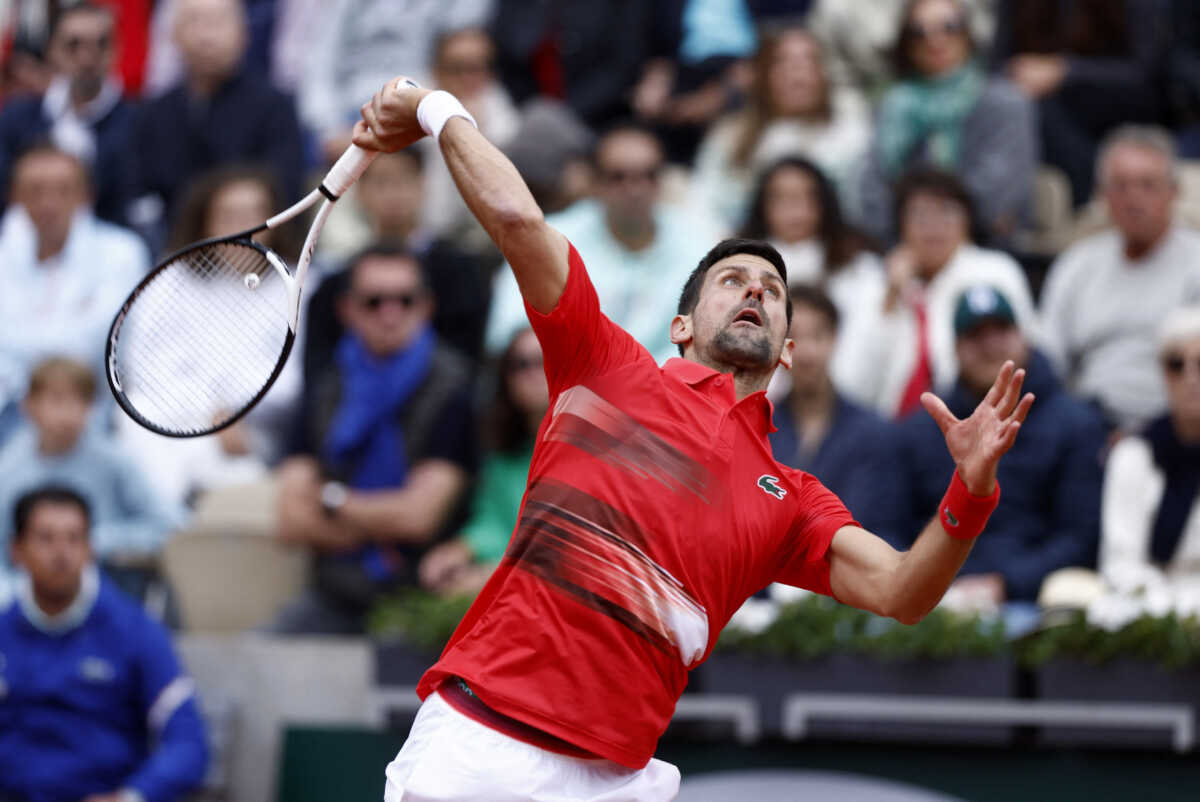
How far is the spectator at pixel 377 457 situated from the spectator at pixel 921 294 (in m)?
1.99

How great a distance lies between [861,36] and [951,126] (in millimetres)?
1053

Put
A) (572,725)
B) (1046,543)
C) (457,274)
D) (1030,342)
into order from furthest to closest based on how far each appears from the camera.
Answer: (457,274) → (1030,342) → (1046,543) → (572,725)

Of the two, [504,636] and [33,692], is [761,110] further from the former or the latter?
[504,636]

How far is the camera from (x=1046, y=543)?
7363 mm

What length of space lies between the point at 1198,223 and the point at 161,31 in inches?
286

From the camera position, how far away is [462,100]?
34.1 feet

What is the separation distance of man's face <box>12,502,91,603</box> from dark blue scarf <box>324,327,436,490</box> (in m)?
1.24

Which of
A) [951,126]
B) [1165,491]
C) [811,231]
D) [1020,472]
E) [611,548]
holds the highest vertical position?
[951,126]

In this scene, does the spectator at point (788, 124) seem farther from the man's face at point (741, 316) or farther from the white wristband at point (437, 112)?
the white wristband at point (437, 112)

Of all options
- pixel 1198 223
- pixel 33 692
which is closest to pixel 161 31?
pixel 33 692

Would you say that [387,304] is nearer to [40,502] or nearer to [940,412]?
[40,502]

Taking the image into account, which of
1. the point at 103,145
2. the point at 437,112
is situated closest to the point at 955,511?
the point at 437,112

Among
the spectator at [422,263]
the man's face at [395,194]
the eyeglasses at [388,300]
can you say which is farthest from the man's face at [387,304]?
the man's face at [395,194]

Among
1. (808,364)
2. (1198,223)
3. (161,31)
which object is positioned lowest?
(808,364)
